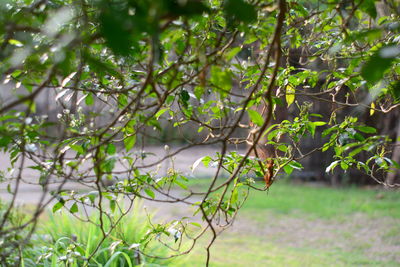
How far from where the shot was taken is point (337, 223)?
4.78 metres

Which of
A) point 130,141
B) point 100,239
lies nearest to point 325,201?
point 100,239

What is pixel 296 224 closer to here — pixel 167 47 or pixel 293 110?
pixel 293 110

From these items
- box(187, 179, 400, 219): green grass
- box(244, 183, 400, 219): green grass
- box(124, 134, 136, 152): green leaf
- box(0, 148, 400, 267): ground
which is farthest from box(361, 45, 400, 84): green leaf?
box(187, 179, 400, 219): green grass

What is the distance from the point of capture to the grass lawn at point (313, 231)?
3.72 m

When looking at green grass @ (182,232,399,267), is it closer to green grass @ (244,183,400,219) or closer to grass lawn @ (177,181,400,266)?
grass lawn @ (177,181,400,266)

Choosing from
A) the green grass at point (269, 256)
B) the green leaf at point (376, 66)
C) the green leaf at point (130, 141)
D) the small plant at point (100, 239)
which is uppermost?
the green leaf at point (376, 66)

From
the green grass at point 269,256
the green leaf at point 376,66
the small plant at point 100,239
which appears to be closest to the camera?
the green leaf at point 376,66

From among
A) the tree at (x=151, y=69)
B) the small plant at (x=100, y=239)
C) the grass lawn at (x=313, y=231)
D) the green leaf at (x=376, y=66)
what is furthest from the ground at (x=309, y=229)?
the green leaf at (x=376, y=66)

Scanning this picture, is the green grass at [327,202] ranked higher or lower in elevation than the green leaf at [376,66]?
lower

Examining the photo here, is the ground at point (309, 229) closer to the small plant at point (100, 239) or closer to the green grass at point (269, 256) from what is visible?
the green grass at point (269, 256)

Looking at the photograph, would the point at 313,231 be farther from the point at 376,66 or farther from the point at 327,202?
the point at 376,66

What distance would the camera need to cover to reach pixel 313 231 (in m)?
4.57

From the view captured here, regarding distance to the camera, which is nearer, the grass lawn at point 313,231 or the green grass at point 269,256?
the green grass at point 269,256

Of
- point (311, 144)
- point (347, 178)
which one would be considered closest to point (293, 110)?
point (311, 144)
